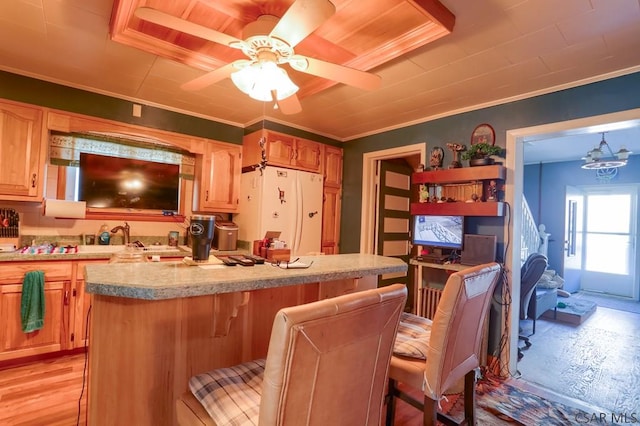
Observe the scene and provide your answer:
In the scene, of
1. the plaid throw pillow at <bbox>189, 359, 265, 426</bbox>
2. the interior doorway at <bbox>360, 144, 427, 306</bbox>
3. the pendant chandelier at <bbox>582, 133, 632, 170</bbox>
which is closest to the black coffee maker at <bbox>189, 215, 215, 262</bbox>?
the plaid throw pillow at <bbox>189, 359, 265, 426</bbox>

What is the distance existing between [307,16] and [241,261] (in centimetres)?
109

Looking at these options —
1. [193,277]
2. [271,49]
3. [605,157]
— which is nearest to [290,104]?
[271,49]

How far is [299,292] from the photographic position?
1829mm

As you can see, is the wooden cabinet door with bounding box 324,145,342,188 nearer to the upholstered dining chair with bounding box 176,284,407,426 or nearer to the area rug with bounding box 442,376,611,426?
the area rug with bounding box 442,376,611,426

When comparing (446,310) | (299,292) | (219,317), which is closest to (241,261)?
(219,317)

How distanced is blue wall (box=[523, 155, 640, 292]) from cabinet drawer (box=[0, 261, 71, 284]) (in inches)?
279

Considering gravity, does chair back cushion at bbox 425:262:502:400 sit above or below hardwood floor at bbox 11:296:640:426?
above

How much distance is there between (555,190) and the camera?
5887 millimetres

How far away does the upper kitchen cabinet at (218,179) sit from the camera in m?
3.66

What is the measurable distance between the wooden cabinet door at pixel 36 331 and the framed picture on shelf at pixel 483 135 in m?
3.90

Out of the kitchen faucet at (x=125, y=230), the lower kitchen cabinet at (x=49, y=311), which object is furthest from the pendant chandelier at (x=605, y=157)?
the lower kitchen cabinet at (x=49, y=311)

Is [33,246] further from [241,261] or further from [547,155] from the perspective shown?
[547,155]

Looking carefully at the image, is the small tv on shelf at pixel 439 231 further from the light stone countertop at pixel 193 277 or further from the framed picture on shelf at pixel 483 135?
the light stone countertop at pixel 193 277

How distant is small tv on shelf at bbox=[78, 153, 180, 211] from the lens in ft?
10.4
